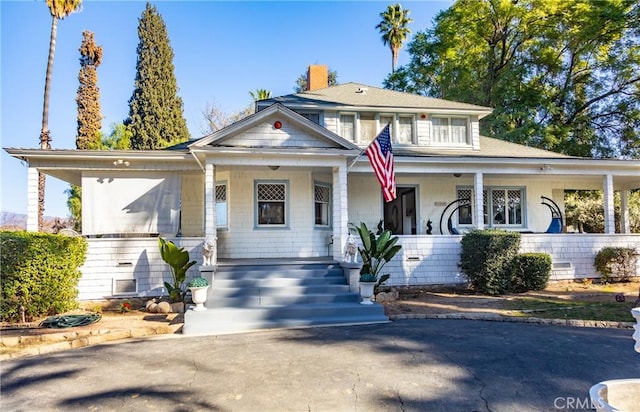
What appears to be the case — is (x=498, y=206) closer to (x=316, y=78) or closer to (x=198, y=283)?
(x=316, y=78)

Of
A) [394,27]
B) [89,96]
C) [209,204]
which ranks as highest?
[394,27]

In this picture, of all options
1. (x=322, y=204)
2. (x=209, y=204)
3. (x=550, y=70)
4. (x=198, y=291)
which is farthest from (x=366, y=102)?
(x=550, y=70)

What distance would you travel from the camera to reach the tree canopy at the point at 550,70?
69.7ft

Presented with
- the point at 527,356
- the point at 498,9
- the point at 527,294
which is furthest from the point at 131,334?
the point at 498,9

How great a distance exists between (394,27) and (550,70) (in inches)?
599

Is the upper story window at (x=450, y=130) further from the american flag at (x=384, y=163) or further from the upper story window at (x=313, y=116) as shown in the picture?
the american flag at (x=384, y=163)

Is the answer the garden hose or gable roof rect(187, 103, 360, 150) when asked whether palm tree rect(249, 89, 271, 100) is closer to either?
gable roof rect(187, 103, 360, 150)

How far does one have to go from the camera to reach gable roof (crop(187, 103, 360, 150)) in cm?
973

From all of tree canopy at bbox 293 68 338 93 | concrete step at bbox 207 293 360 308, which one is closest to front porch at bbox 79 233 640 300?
concrete step at bbox 207 293 360 308

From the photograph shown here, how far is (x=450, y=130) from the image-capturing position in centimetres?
1448

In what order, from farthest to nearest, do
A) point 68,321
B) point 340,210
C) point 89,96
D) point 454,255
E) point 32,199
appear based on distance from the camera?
point 89,96 < point 454,255 < point 340,210 < point 32,199 < point 68,321

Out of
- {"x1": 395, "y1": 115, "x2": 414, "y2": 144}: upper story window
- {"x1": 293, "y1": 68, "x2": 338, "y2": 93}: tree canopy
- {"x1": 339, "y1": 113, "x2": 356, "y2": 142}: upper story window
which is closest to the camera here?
{"x1": 339, "y1": 113, "x2": 356, "y2": 142}: upper story window

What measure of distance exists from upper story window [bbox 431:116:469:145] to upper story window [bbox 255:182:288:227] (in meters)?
6.11

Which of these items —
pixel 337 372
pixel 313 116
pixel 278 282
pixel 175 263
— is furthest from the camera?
pixel 313 116
